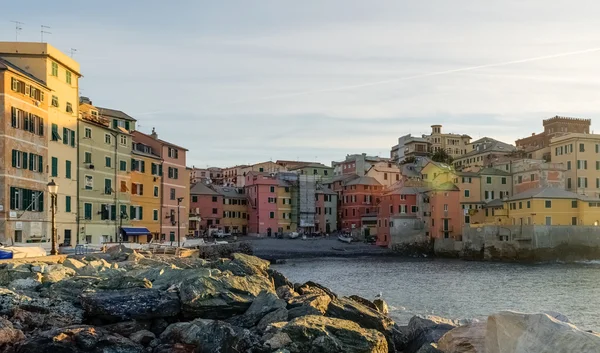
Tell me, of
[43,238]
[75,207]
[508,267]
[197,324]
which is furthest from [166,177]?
[197,324]

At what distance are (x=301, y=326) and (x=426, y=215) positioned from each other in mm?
86785

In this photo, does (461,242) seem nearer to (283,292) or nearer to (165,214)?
(165,214)

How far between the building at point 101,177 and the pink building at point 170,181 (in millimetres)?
6538

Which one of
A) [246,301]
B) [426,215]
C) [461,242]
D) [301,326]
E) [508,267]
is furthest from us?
[426,215]

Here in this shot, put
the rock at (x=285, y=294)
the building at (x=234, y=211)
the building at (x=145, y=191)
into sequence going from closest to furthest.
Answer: the rock at (x=285, y=294), the building at (x=145, y=191), the building at (x=234, y=211)

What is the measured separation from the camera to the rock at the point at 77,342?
1110 centimetres

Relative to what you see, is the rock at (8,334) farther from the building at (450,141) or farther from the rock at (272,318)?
the building at (450,141)

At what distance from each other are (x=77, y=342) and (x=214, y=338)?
2775 millimetres

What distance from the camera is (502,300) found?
37.2 metres

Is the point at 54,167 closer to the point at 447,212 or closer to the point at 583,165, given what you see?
the point at 447,212

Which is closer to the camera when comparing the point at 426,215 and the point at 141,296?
the point at 141,296

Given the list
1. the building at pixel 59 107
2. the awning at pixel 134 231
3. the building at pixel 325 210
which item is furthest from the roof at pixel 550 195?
the building at pixel 59 107

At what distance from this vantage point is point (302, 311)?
14555 mm

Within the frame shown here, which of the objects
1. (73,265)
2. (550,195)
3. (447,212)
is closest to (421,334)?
(73,265)
